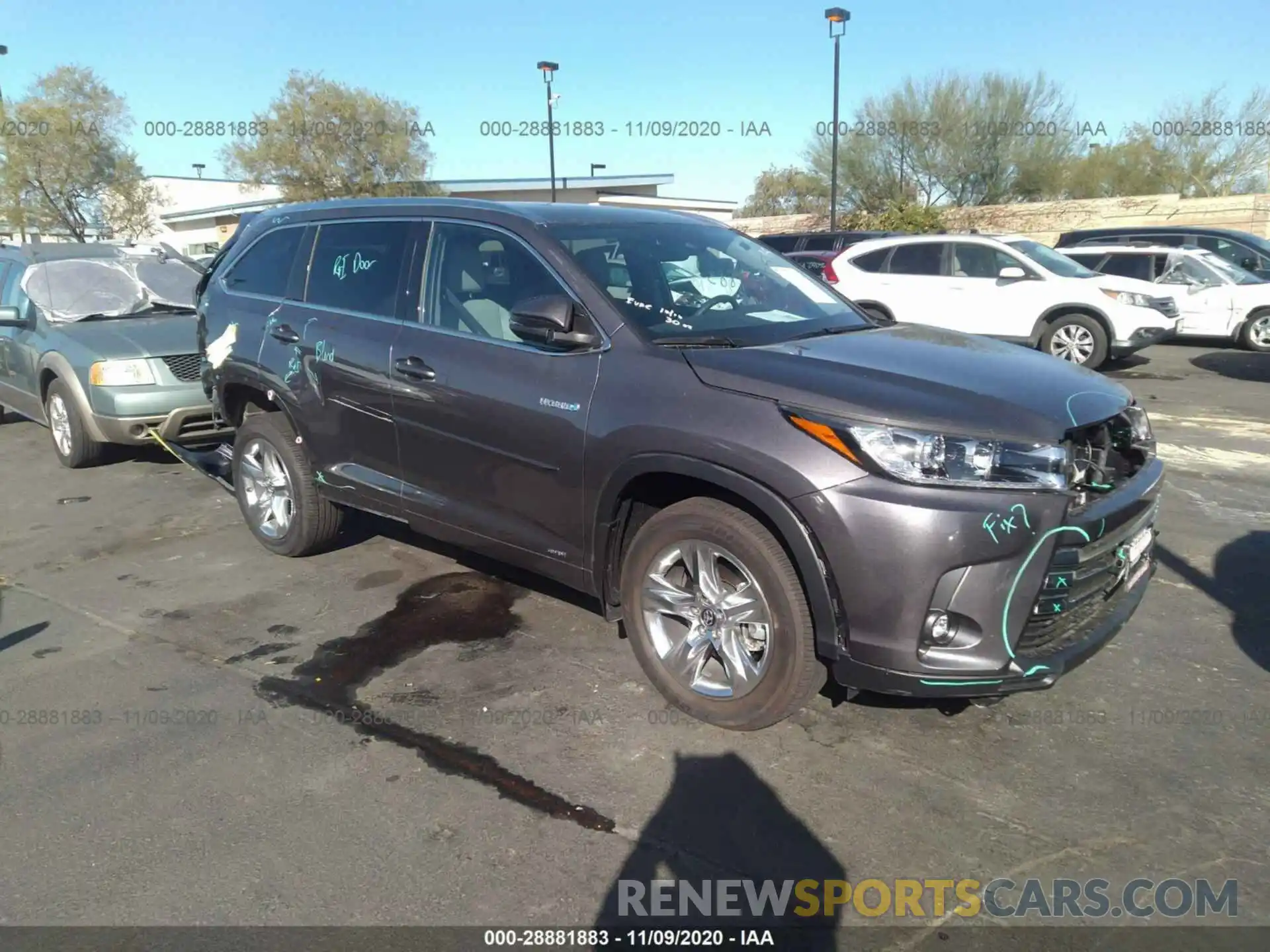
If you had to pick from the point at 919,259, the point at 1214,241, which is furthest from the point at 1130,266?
the point at 919,259

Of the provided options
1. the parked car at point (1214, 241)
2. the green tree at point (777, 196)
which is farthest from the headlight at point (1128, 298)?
the green tree at point (777, 196)

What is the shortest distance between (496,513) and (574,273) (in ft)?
3.55

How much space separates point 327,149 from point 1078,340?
3290 centimetres

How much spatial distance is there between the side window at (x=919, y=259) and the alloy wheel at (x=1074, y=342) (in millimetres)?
1722

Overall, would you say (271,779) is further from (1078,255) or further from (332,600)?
(1078,255)

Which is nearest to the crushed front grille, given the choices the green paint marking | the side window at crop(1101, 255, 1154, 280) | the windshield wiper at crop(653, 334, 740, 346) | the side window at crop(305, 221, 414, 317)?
the side window at crop(305, 221, 414, 317)

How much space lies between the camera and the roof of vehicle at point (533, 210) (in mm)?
4254

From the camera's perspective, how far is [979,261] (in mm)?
12555

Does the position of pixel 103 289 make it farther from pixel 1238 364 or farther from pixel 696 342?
pixel 1238 364

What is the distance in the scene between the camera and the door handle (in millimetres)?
4243

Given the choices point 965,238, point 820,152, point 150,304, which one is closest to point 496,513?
point 150,304

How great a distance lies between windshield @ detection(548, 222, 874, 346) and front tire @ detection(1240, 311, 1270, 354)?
12.3m

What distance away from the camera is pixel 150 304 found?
8227 millimetres

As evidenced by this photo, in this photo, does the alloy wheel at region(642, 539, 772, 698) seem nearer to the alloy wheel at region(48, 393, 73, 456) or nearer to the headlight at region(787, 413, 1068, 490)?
the headlight at region(787, 413, 1068, 490)
